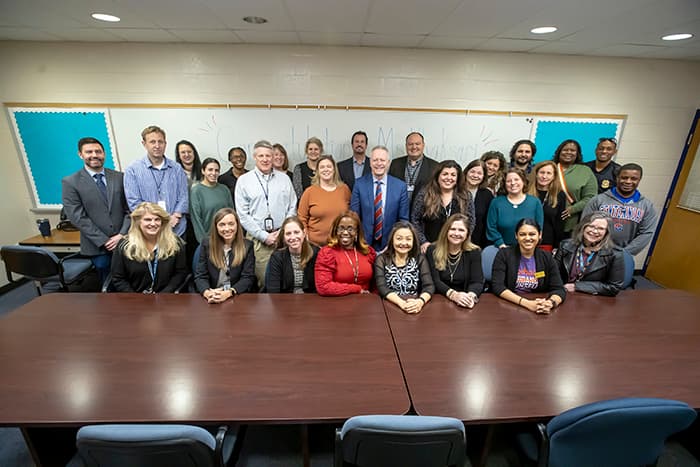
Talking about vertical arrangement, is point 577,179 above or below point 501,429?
above

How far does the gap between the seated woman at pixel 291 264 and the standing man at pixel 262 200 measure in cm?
49

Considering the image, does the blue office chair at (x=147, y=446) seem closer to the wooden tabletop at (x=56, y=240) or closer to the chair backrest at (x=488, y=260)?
the chair backrest at (x=488, y=260)

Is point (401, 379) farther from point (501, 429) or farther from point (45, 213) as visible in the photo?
Answer: point (45, 213)

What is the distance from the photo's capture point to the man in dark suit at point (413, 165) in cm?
338

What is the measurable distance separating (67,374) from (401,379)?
1452 mm

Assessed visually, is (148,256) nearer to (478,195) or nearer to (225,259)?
(225,259)

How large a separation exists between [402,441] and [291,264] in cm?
151

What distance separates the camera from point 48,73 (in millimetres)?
3557

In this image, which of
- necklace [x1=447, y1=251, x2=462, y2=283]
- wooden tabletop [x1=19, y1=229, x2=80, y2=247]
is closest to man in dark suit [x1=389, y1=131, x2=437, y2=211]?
necklace [x1=447, y1=251, x2=462, y2=283]

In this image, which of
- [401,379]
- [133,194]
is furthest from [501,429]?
[133,194]

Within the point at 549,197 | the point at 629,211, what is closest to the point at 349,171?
the point at 549,197

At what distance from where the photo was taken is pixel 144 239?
7.71 feet

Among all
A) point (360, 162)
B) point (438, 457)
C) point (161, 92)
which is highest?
point (161, 92)

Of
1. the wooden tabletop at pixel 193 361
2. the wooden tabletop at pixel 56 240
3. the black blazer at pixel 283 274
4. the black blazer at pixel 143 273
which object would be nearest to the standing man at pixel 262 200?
the black blazer at pixel 283 274
